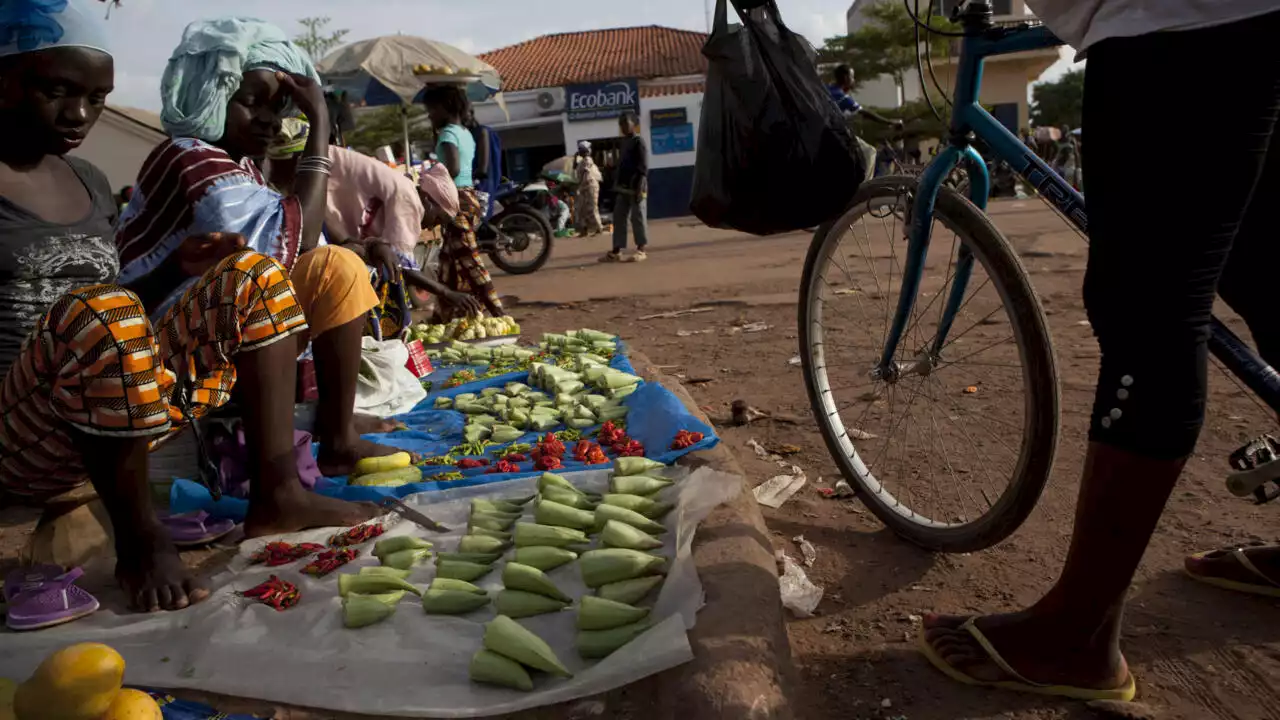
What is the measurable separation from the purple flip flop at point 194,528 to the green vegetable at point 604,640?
129 cm

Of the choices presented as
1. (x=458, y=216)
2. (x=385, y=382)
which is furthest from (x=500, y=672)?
(x=458, y=216)

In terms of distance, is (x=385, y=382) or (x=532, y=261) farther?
(x=532, y=261)

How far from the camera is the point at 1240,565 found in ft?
6.20

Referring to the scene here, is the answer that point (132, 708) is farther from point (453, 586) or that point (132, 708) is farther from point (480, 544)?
point (480, 544)

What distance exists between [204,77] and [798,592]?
2156mm

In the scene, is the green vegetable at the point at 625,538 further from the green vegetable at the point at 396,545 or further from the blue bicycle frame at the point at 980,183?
the blue bicycle frame at the point at 980,183

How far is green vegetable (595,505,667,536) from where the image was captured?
2.10 meters

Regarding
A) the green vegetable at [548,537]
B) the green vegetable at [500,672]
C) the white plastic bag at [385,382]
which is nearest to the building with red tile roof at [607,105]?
the white plastic bag at [385,382]

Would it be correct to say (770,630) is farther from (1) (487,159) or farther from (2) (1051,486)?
(1) (487,159)

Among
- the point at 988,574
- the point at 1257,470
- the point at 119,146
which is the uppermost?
the point at 1257,470

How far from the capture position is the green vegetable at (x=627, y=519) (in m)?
2.10

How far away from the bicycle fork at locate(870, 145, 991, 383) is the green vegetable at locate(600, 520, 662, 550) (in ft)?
2.83

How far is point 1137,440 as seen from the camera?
56.1 inches

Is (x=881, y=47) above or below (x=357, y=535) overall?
above
